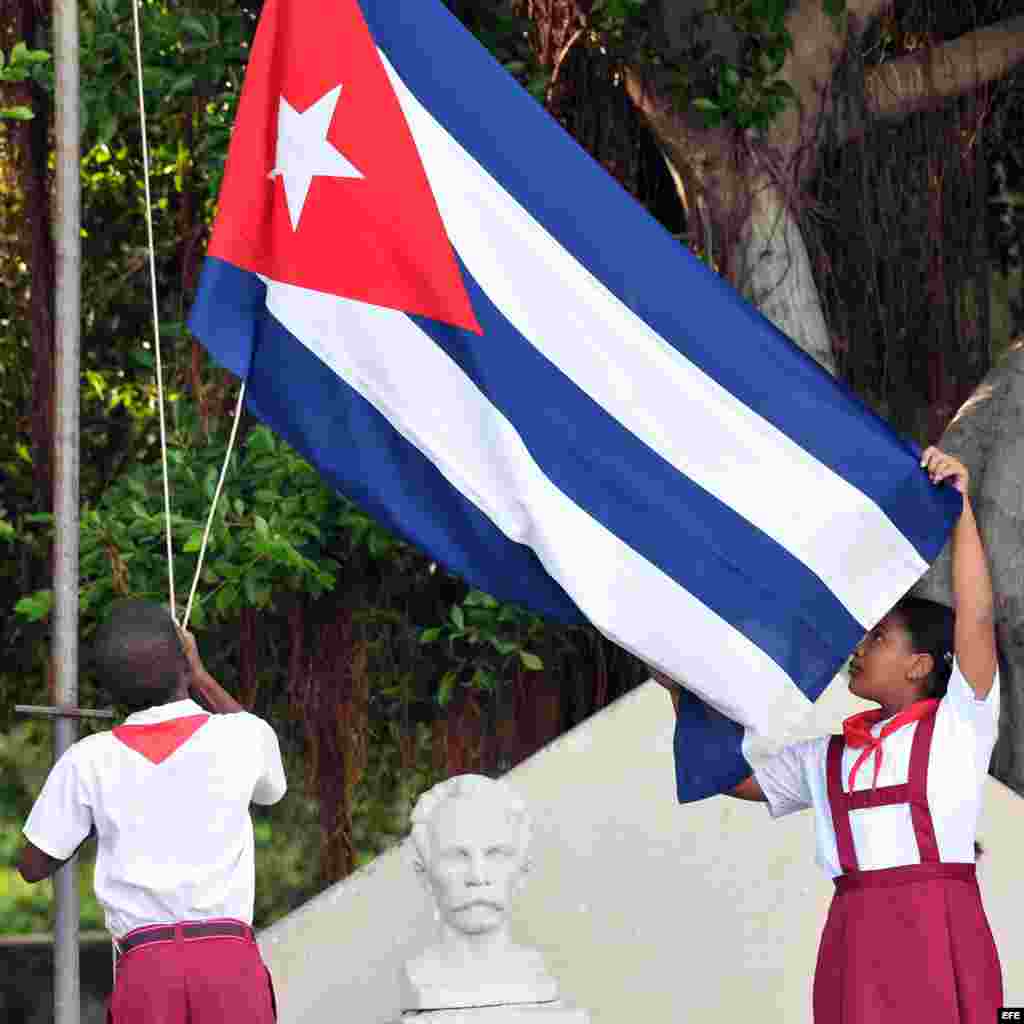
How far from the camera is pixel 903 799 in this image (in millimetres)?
4586

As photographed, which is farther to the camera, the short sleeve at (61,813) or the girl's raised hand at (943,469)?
the girl's raised hand at (943,469)

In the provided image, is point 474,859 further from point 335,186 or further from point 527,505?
point 335,186

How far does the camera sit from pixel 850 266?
25.2 ft

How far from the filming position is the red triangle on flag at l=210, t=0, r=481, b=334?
5066mm

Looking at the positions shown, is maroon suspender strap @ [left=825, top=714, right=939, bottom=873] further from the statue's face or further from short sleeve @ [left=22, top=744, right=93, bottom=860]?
short sleeve @ [left=22, top=744, right=93, bottom=860]

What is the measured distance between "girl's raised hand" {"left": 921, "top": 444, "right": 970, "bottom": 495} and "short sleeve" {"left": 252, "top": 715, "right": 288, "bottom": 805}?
137cm

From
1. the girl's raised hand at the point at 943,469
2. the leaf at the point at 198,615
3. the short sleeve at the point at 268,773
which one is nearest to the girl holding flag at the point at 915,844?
the girl's raised hand at the point at 943,469

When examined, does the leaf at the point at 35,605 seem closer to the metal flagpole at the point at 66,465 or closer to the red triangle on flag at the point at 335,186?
the metal flagpole at the point at 66,465

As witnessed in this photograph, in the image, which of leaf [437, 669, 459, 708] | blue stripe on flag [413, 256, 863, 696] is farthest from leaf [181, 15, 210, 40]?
blue stripe on flag [413, 256, 863, 696]

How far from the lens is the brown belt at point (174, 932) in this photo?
4434 mm

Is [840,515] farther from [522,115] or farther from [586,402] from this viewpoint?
[522,115]

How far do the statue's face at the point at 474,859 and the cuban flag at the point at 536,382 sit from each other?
537mm

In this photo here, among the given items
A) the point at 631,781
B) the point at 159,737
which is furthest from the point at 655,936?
the point at 159,737

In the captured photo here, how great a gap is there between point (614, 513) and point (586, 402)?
239 millimetres
